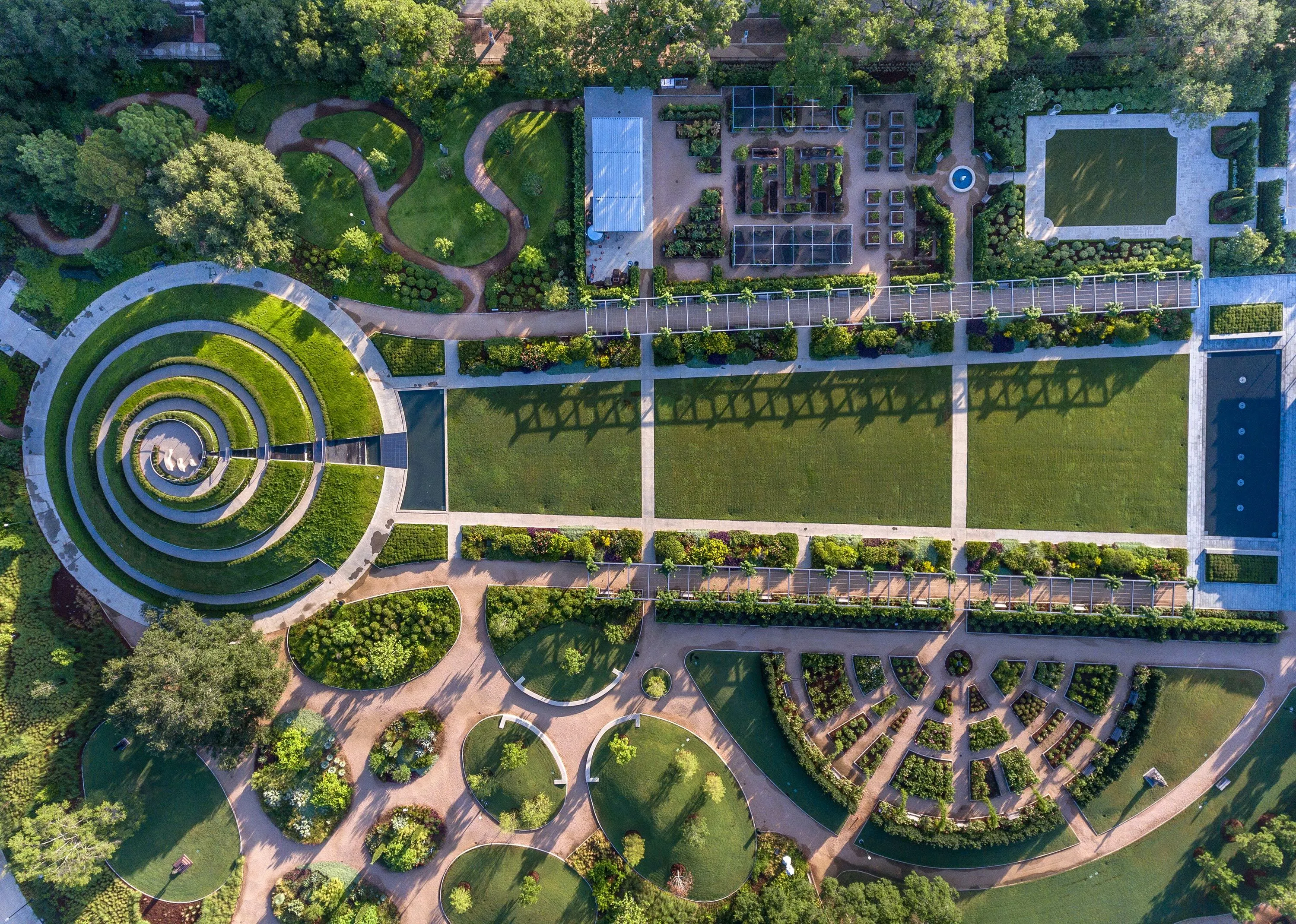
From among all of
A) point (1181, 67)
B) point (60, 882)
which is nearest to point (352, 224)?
point (60, 882)

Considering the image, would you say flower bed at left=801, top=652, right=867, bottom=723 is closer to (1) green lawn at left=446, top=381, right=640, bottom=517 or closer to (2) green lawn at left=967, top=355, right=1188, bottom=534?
(2) green lawn at left=967, top=355, right=1188, bottom=534

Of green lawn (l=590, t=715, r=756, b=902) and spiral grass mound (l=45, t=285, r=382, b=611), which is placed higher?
spiral grass mound (l=45, t=285, r=382, b=611)

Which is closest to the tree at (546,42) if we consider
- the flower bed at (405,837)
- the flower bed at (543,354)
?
the flower bed at (543,354)

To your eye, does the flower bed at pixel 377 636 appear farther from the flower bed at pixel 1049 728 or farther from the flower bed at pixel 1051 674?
the flower bed at pixel 1049 728

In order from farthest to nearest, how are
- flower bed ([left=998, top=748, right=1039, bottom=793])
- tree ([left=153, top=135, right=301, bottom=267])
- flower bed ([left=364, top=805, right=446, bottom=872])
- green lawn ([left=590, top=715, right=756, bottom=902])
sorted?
1. green lawn ([left=590, top=715, right=756, bottom=902])
2. flower bed ([left=998, top=748, right=1039, bottom=793])
3. flower bed ([left=364, top=805, right=446, bottom=872])
4. tree ([left=153, top=135, right=301, bottom=267])

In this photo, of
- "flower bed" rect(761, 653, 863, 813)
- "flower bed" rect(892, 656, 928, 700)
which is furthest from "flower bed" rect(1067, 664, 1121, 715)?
"flower bed" rect(761, 653, 863, 813)

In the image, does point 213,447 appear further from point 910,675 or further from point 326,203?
point 910,675

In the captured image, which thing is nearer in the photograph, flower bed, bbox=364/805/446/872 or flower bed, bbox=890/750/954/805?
flower bed, bbox=364/805/446/872
